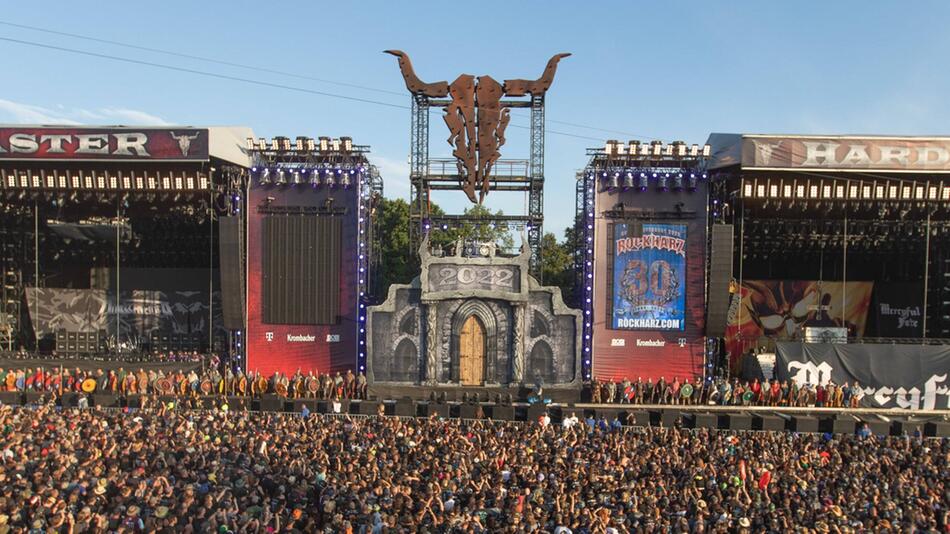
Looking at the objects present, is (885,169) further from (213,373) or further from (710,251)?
(213,373)

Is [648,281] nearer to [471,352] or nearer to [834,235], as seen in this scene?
[471,352]

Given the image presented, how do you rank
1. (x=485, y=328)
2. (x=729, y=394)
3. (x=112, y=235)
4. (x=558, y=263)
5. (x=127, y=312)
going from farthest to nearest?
(x=558, y=263) → (x=127, y=312) → (x=112, y=235) → (x=485, y=328) → (x=729, y=394)

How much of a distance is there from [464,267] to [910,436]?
1780cm

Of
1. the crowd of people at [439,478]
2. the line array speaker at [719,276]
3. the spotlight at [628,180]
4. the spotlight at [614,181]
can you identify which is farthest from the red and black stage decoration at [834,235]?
the crowd of people at [439,478]

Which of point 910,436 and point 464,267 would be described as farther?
point 464,267

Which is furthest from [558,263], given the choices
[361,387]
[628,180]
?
[361,387]

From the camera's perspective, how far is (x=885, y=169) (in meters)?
32.7

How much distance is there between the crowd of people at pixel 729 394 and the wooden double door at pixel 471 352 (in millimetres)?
4994

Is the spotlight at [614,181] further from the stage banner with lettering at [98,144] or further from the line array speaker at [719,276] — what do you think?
the stage banner with lettering at [98,144]

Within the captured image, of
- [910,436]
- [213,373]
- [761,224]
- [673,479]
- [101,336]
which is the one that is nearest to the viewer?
[673,479]

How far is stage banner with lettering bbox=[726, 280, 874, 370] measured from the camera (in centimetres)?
4188

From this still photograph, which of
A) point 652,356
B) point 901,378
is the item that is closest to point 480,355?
point 652,356

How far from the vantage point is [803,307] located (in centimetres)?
4194

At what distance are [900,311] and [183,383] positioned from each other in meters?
36.9
